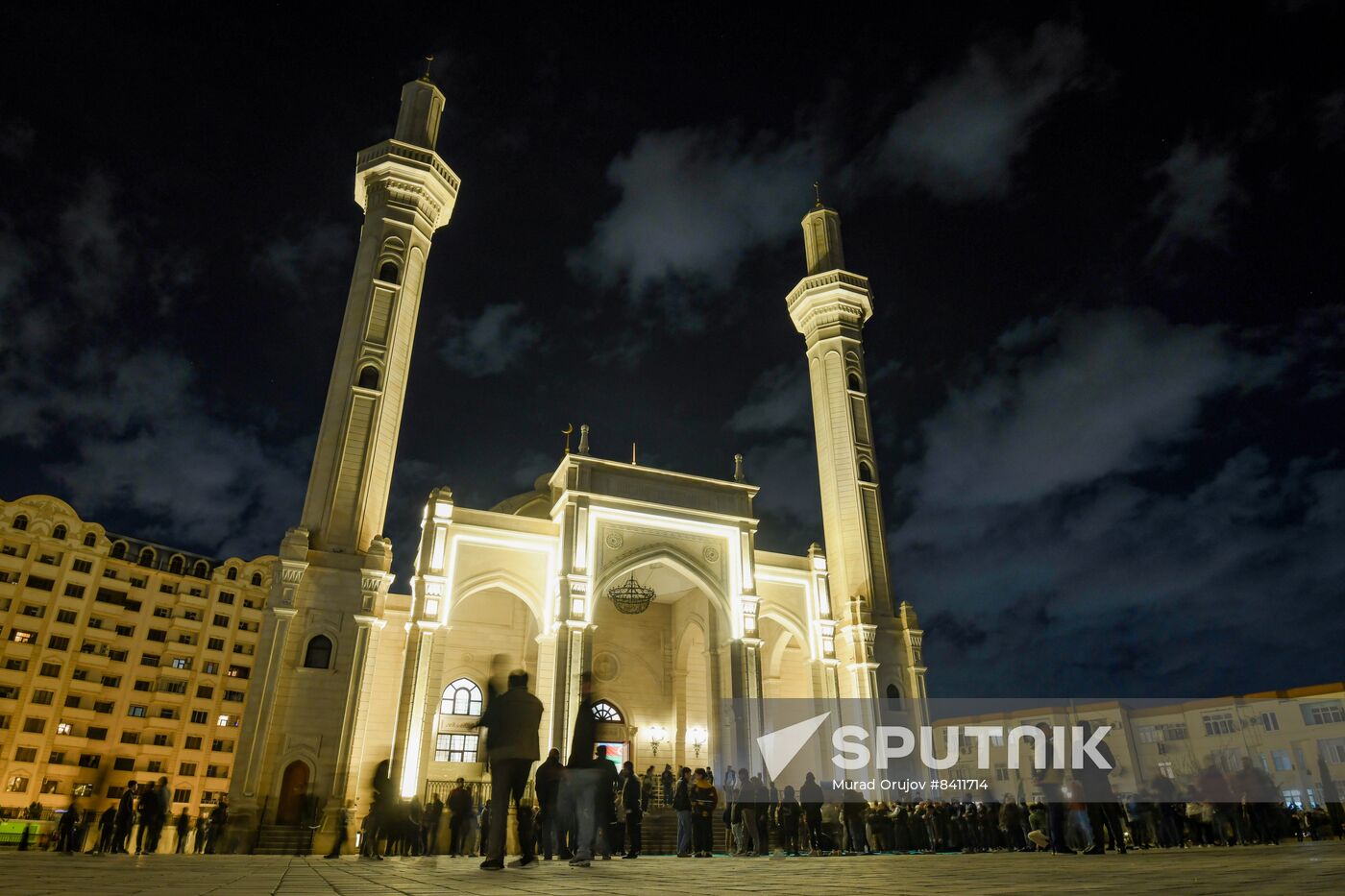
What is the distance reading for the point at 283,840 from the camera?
57.1 ft

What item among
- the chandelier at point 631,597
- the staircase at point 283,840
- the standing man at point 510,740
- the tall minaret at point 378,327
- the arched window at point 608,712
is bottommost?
the staircase at point 283,840

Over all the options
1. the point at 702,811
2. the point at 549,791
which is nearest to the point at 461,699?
the point at 702,811

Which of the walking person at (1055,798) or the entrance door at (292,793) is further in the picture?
the entrance door at (292,793)

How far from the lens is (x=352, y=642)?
782 inches

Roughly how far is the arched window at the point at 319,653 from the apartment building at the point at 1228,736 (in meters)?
28.3

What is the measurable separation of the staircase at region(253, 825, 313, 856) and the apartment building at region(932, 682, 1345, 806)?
93.4 feet

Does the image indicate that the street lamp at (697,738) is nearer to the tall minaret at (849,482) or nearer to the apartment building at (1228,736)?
the tall minaret at (849,482)

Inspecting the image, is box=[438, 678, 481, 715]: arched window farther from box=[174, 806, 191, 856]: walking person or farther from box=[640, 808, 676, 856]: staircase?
box=[640, 808, 676, 856]: staircase

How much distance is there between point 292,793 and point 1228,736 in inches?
1818

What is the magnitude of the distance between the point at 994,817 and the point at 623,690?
1325 centimetres

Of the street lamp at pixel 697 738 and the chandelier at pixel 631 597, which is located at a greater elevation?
the chandelier at pixel 631 597

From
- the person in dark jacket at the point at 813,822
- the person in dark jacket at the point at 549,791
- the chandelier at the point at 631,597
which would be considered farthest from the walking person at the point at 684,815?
the chandelier at the point at 631,597

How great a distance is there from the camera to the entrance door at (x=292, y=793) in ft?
59.4

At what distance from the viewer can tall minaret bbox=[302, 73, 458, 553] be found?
21406mm
